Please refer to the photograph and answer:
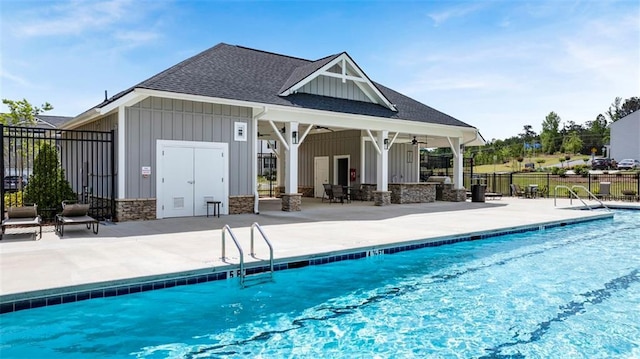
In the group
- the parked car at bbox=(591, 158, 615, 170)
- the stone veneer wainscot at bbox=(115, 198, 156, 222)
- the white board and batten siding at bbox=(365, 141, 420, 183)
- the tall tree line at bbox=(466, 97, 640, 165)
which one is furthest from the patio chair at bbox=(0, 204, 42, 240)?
the tall tree line at bbox=(466, 97, 640, 165)

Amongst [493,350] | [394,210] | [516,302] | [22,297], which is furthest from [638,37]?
[22,297]

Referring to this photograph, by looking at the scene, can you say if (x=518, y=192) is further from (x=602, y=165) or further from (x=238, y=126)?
(x=602, y=165)

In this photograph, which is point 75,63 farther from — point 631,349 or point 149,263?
point 631,349

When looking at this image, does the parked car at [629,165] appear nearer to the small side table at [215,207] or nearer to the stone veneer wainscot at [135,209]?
the small side table at [215,207]

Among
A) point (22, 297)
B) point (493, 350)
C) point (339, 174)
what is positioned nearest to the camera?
point (493, 350)

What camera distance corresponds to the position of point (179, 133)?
1161cm

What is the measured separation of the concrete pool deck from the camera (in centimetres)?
546

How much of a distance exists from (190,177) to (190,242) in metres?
4.36

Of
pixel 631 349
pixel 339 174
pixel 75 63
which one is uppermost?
pixel 75 63

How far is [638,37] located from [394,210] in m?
11.6

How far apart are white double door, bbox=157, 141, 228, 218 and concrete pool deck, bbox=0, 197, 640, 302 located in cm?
63

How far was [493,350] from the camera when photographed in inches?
169

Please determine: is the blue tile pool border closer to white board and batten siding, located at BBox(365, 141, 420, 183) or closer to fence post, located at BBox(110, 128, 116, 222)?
fence post, located at BBox(110, 128, 116, 222)

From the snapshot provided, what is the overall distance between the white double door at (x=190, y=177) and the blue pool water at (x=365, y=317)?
6.15 meters
